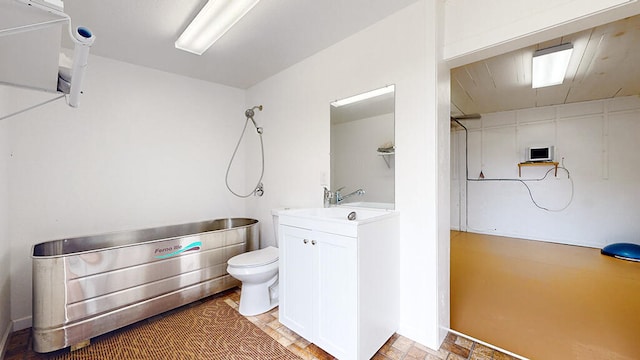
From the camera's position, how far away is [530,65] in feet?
9.38

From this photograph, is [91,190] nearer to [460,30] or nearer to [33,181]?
[33,181]

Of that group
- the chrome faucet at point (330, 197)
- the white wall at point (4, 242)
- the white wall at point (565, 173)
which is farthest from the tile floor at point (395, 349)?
the white wall at point (565, 173)

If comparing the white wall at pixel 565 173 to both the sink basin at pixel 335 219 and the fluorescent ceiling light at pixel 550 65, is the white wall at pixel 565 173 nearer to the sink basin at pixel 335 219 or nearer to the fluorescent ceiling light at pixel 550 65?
the fluorescent ceiling light at pixel 550 65

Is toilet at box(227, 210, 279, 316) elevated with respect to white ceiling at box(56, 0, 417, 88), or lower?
lower

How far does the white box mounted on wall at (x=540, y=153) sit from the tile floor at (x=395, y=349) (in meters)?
4.51

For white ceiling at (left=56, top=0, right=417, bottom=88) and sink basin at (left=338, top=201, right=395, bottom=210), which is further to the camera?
sink basin at (left=338, top=201, right=395, bottom=210)

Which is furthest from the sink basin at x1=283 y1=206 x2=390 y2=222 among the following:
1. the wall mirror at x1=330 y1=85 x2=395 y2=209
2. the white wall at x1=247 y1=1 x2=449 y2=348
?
the white wall at x1=247 y1=1 x2=449 y2=348

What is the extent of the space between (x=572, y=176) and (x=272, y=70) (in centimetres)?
556

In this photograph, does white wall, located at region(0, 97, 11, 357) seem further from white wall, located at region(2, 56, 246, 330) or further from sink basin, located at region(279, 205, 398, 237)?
sink basin, located at region(279, 205, 398, 237)

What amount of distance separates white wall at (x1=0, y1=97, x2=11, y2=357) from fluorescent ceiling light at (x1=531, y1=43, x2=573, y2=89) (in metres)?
4.86

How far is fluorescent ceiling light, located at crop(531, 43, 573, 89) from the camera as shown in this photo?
2.45 metres

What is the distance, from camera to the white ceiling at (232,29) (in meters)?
1.84

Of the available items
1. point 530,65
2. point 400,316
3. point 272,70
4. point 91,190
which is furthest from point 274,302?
point 530,65

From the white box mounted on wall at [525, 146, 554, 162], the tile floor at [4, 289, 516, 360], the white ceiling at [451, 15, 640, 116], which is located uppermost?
the white ceiling at [451, 15, 640, 116]
